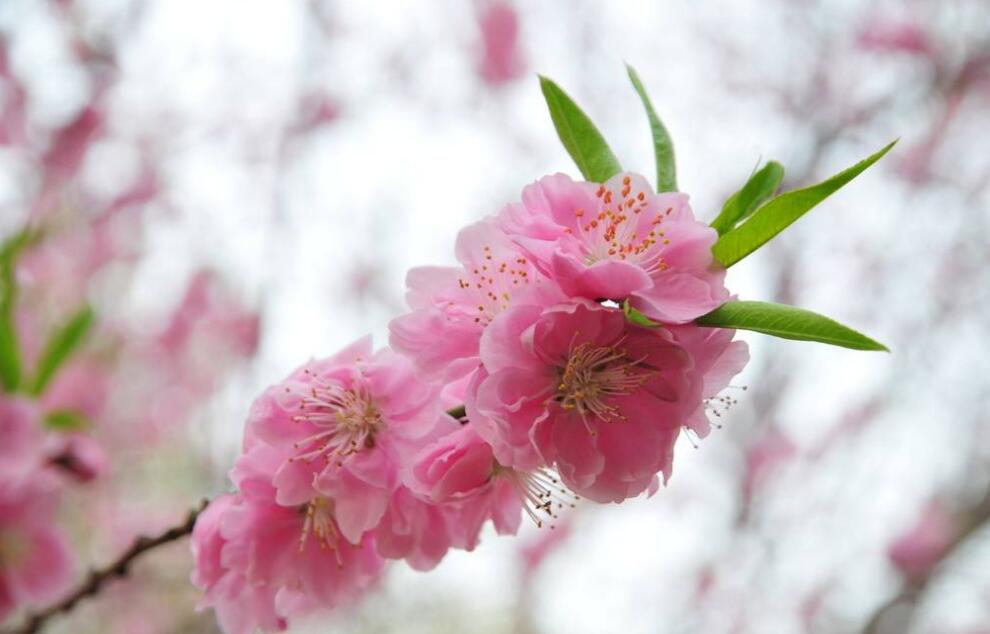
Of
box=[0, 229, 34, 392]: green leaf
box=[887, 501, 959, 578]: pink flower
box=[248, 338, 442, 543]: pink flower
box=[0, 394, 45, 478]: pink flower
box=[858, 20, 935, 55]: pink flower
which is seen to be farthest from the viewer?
box=[887, 501, 959, 578]: pink flower

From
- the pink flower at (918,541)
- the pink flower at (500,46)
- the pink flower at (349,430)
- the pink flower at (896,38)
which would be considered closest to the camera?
the pink flower at (349,430)

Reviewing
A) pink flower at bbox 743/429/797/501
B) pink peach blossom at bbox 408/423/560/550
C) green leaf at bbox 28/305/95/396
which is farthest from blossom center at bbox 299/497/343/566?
pink flower at bbox 743/429/797/501

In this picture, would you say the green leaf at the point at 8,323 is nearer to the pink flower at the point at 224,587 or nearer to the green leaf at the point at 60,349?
the green leaf at the point at 60,349

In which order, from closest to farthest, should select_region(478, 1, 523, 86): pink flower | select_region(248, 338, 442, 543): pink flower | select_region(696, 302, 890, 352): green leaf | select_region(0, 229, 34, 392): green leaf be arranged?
select_region(696, 302, 890, 352): green leaf → select_region(248, 338, 442, 543): pink flower → select_region(0, 229, 34, 392): green leaf → select_region(478, 1, 523, 86): pink flower

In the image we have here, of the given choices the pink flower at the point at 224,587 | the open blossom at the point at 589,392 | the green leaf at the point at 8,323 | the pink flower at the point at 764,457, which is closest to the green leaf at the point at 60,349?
the green leaf at the point at 8,323

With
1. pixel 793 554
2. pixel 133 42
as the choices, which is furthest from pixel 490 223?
pixel 793 554

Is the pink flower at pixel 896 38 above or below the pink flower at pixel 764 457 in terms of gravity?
above

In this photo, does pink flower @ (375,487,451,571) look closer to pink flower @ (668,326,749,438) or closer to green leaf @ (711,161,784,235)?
pink flower @ (668,326,749,438)

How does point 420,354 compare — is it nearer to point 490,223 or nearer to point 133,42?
point 490,223
